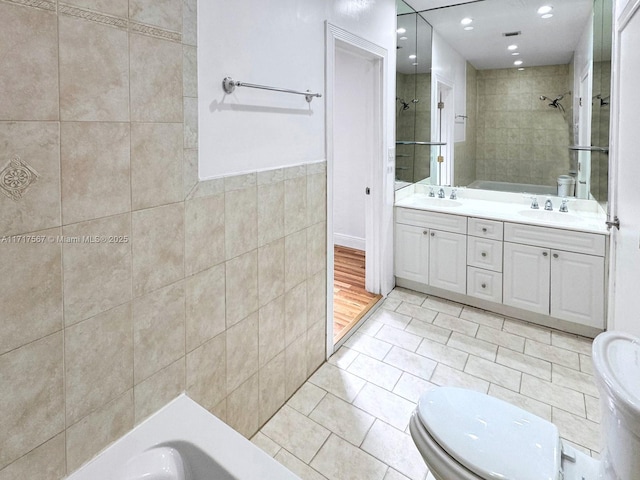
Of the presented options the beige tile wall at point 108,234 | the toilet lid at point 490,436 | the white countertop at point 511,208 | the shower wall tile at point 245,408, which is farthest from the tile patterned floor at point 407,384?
the white countertop at point 511,208

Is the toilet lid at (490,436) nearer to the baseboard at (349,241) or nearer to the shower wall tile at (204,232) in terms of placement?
the shower wall tile at (204,232)

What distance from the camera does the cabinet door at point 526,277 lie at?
2861 mm

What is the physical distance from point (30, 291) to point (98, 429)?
514 mm

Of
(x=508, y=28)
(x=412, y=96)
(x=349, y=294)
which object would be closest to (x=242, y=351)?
(x=349, y=294)

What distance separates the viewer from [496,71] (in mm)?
3307

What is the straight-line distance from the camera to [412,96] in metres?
3.62

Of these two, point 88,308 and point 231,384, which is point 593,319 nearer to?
point 231,384

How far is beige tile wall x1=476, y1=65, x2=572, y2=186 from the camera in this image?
10.2ft

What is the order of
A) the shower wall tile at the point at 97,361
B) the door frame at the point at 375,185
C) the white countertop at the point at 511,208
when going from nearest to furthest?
the shower wall tile at the point at 97,361 < the door frame at the point at 375,185 < the white countertop at the point at 511,208

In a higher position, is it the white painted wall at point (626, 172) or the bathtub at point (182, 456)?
the white painted wall at point (626, 172)

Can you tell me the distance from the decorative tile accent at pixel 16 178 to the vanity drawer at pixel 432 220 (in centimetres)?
287

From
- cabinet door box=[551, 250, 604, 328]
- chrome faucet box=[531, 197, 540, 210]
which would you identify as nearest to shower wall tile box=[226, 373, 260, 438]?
cabinet door box=[551, 250, 604, 328]

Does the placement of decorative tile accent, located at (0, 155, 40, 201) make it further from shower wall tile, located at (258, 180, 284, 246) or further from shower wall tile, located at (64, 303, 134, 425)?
Result: shower wall tile, located at (258, 180, 284, 246)

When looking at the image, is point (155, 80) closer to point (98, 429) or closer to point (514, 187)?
A: point (98, 429)
